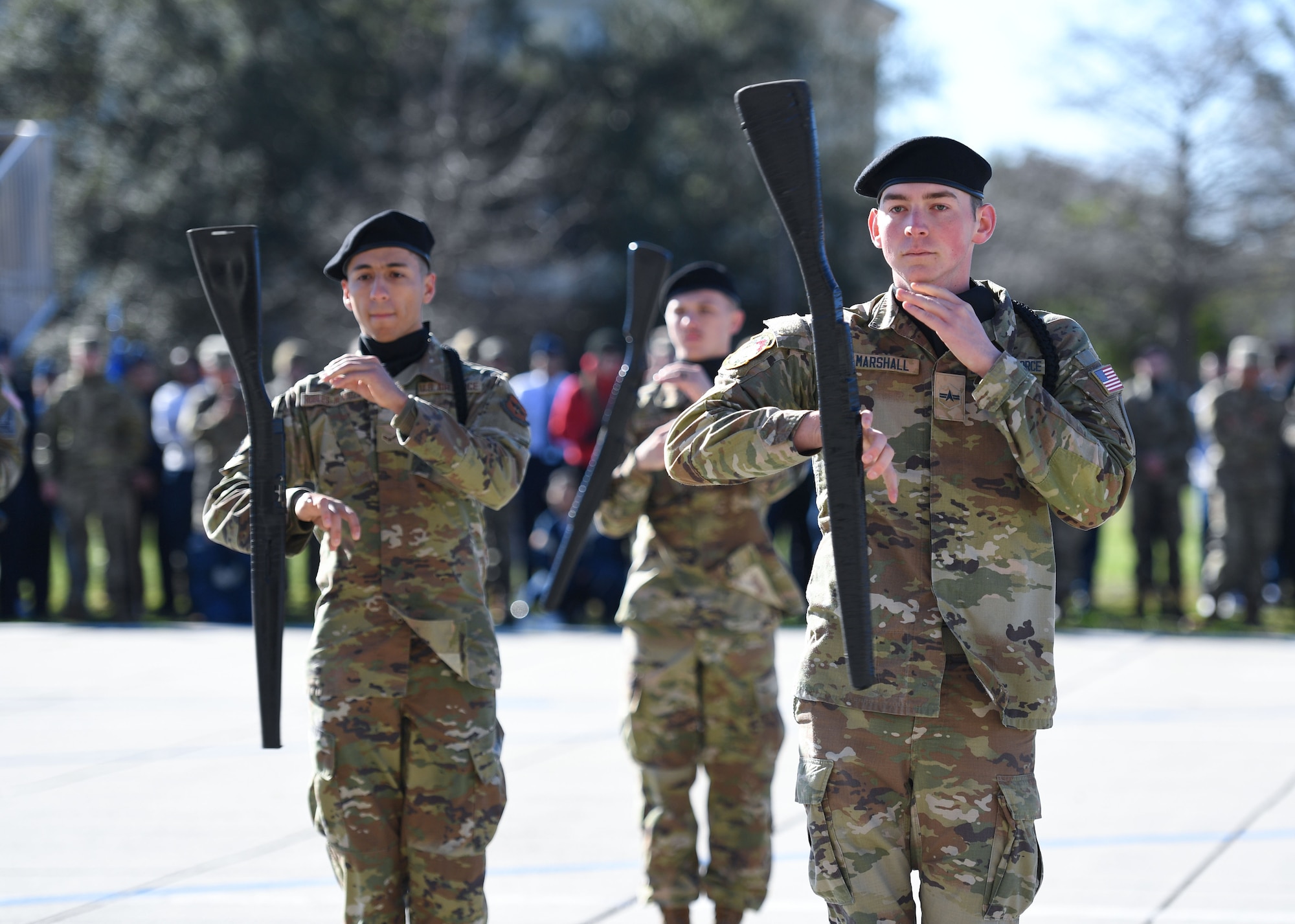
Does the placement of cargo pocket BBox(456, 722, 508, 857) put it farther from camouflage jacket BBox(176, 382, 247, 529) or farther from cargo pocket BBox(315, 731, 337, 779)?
camouflage jacket BBox(176, 382, 247, 529)

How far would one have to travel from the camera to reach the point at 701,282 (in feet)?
18.0

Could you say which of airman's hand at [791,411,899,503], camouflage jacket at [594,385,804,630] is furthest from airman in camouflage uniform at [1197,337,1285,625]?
airman's hand at [791,411,899,503]

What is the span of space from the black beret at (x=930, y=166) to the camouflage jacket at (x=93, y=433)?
10870mm

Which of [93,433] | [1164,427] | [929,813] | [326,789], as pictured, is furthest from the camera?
[1164,427]

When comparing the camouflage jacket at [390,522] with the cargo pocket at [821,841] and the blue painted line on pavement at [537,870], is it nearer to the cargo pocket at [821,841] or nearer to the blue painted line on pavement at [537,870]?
the cargo pocket at [821,841]

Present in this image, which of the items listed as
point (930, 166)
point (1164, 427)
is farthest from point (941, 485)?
point (1164, 427)

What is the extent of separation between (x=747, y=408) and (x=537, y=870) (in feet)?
10.7

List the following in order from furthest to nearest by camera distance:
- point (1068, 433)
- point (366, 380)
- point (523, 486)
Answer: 1. point (523, 486)
2. point (366, 380)
3. point (1068, 433)

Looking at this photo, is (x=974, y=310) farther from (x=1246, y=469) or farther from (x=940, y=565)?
(x=1246, y=469)

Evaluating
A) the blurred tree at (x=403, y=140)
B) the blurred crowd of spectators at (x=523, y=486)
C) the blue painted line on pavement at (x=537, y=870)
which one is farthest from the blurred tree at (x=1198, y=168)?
the blue painted line on pavement at (x=537, y=870)

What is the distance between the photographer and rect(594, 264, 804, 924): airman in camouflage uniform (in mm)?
5215

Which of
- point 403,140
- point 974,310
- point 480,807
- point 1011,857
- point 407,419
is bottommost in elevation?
point 480,807

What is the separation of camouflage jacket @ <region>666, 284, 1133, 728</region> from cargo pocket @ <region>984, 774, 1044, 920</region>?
0.53ft

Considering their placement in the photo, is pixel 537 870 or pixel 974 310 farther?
pixel 537 870
